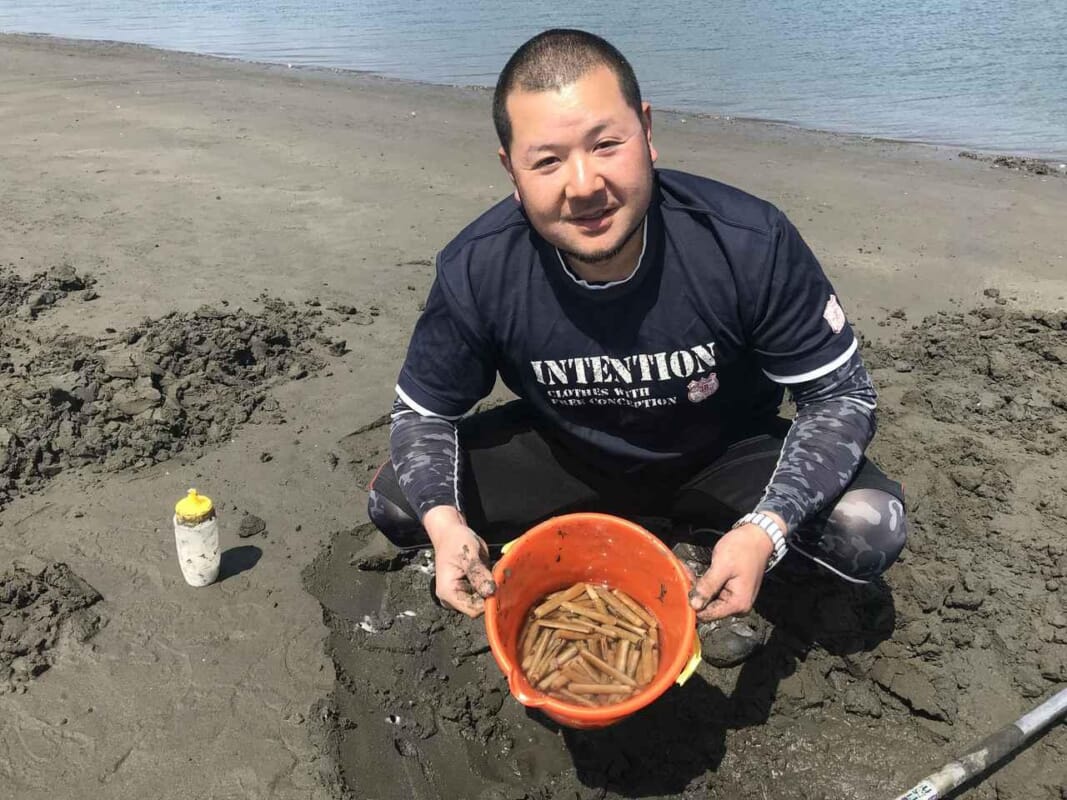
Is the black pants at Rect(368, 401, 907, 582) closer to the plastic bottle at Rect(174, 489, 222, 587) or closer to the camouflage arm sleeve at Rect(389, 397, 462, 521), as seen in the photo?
the camouflage arm sleeve at Rect(389, 397, 462, 521)

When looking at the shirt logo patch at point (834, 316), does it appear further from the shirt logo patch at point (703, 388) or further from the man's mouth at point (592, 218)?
the man's mouth at point (592, 218)

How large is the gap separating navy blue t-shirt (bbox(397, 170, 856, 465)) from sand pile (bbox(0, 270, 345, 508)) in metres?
1.82

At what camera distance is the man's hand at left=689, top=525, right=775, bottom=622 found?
86.0 inches

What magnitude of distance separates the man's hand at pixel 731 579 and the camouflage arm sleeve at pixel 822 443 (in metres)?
0.14

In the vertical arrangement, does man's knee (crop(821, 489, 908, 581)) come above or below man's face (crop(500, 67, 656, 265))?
below

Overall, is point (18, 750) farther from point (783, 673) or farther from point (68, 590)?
point (783, 673)

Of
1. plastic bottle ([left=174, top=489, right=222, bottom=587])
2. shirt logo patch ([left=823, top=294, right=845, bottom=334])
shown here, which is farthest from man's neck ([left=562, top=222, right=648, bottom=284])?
plastic bottle ([left=174, top=489, right=222, bottom=587])

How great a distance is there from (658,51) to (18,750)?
640 inches

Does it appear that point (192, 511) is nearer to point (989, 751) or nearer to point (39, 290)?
point (989, 751)

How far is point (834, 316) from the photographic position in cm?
253

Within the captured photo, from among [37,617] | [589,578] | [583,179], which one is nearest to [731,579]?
[589,578]

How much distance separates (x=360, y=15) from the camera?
23.5 m

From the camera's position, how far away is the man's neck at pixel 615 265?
250 centimetres

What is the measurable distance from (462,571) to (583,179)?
1.16 metres
